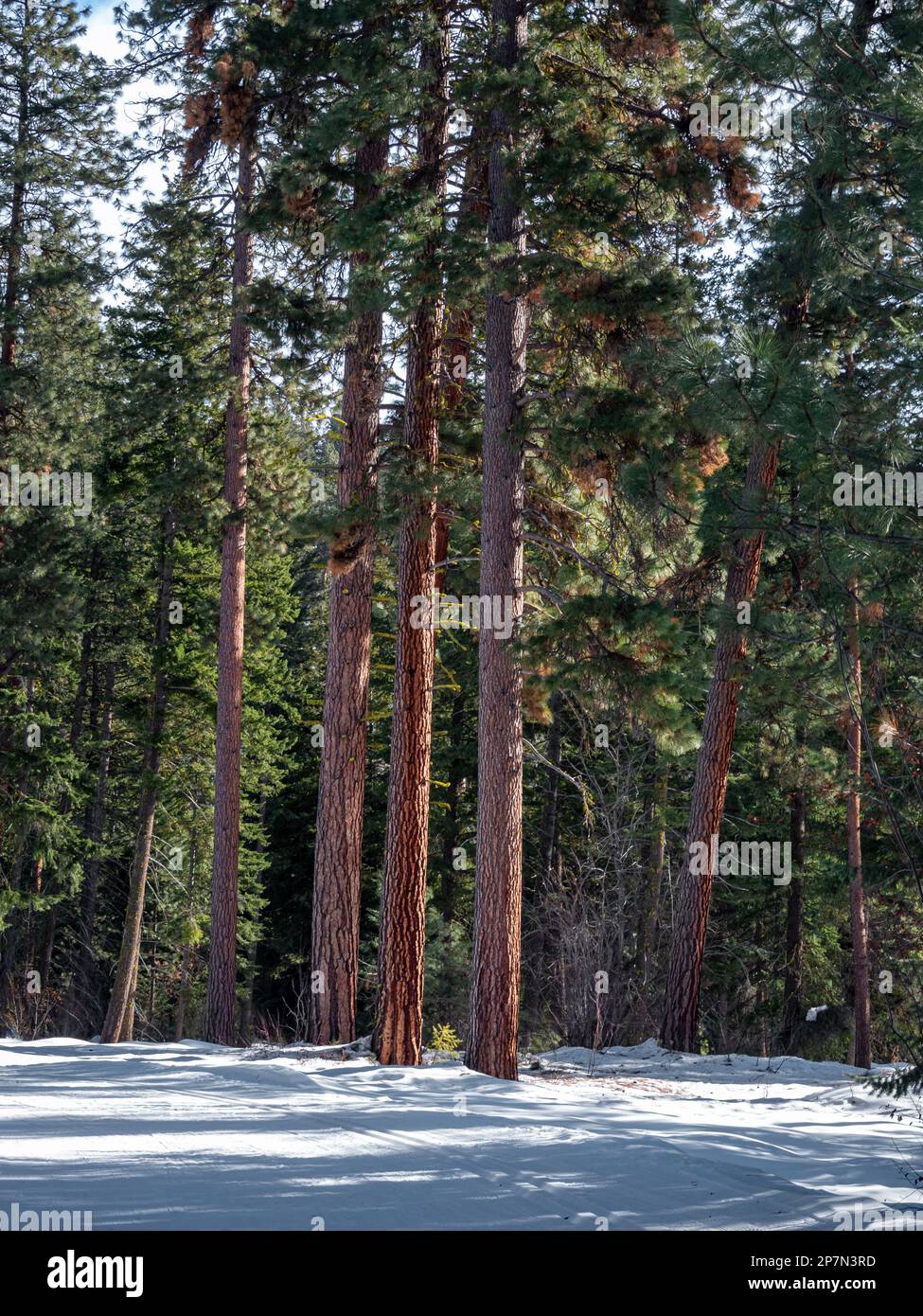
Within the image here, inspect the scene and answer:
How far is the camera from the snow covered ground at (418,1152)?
16.4ft

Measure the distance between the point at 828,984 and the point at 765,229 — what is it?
47.0 feet

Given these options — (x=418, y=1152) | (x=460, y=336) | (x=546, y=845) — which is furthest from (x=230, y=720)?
(x=418, y=1152)

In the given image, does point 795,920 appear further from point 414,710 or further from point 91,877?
point 91,877

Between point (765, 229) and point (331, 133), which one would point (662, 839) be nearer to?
point (765, 229)

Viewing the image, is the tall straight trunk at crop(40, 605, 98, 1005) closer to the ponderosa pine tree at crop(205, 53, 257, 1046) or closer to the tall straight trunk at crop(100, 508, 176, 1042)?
the tall straight trunk at crop(100, 508, 176, 1042)

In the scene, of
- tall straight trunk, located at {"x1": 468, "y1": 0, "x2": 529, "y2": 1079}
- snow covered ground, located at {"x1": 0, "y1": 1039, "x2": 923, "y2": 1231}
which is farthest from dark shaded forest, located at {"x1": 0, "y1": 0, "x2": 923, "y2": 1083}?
snow covered ground, located at {"x1": 0, "y1": 1039, "x2": 923, "y2": 1231}

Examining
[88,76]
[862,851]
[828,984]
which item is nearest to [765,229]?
[862,851]

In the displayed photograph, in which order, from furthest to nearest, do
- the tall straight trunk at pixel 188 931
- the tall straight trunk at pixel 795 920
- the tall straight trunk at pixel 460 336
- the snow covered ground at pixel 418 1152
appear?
the tall straight trunk at pixel 188 931, the tall straight trunk at pixel 795 920, the tall straight trunk at pixel 460 336, the snow covered ground at pixel 418 1152

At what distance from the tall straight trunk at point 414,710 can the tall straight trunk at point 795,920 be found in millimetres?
11696

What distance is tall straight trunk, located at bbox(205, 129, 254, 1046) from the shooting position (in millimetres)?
16875

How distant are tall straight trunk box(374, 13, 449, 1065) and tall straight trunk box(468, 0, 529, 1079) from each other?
70cm

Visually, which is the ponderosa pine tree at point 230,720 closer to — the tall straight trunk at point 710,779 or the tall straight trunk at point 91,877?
the tall straight trunk at point 710,779

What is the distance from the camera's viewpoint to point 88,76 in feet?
59.1

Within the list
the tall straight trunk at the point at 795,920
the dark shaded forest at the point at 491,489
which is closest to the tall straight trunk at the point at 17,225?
the dark shaded forest at the point at 491,489
